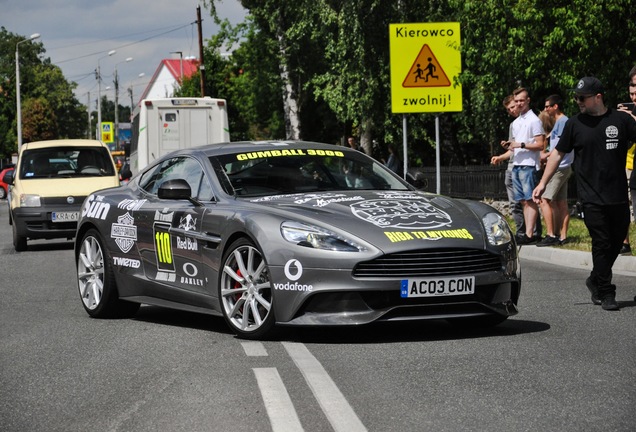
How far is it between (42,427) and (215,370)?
160 centimetres

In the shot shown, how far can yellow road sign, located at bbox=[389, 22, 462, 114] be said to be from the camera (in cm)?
2111

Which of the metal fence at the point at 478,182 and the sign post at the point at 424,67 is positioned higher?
the sign post at the point at 424,67

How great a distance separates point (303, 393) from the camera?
6258 mm

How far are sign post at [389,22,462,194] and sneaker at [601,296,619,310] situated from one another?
11.7 meters

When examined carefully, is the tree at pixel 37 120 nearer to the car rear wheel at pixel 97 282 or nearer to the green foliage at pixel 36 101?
the green foliage at pixel 36 101

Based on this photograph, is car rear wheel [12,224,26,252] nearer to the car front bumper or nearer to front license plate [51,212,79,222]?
the car front bumper

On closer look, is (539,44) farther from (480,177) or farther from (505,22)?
(480,177)

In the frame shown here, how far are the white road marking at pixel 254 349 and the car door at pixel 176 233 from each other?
83 centimetres

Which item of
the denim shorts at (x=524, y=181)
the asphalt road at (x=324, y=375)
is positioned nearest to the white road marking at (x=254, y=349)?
the asphalt road at (x=324, y=375)

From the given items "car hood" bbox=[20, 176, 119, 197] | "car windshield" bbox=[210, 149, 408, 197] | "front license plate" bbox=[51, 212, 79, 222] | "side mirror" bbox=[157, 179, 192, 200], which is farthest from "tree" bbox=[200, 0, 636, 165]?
"side mirror" bbox=[157, 179, 192, 200]

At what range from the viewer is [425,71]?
21.3 metres

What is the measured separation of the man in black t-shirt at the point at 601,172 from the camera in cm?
970

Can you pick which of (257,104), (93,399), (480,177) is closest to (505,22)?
(480,177)

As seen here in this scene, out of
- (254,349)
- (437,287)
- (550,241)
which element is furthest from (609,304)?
(550,241)
